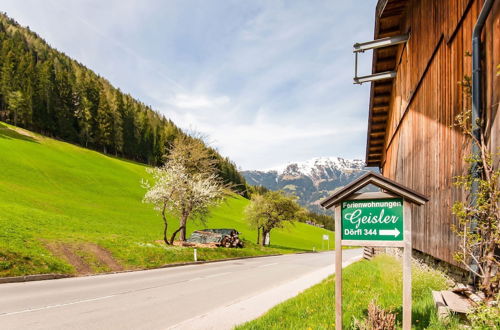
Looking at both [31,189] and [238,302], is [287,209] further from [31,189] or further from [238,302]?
[238,302]

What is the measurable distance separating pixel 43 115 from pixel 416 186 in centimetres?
9668

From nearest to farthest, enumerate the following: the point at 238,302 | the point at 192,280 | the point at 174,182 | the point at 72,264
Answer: the point at 238,302 < the point at 192,280 < the point at 72,264 < the point at 174,182

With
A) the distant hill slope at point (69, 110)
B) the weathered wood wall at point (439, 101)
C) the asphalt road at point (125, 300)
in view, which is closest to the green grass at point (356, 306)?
the weathered wood wall at point (439, 101)

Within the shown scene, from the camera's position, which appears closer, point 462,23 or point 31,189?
point 462,23

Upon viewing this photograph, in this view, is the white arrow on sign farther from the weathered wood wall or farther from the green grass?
the weathered wood wall

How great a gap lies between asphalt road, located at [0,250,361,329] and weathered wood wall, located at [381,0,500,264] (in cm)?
508

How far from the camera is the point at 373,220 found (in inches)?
212

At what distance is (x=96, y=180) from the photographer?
57781 millimetres

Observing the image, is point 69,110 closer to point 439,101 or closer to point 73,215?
point 73,215

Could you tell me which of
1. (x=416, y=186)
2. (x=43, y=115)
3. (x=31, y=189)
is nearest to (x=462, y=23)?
(x=416, y=186)

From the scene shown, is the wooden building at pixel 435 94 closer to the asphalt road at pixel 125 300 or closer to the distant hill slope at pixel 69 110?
the asphalt road at pixel 125 300

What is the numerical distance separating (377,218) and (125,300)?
27.1 ft

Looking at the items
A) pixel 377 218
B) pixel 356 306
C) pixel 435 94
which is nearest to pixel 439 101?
pixel 435 94

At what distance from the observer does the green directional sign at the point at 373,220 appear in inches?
205
